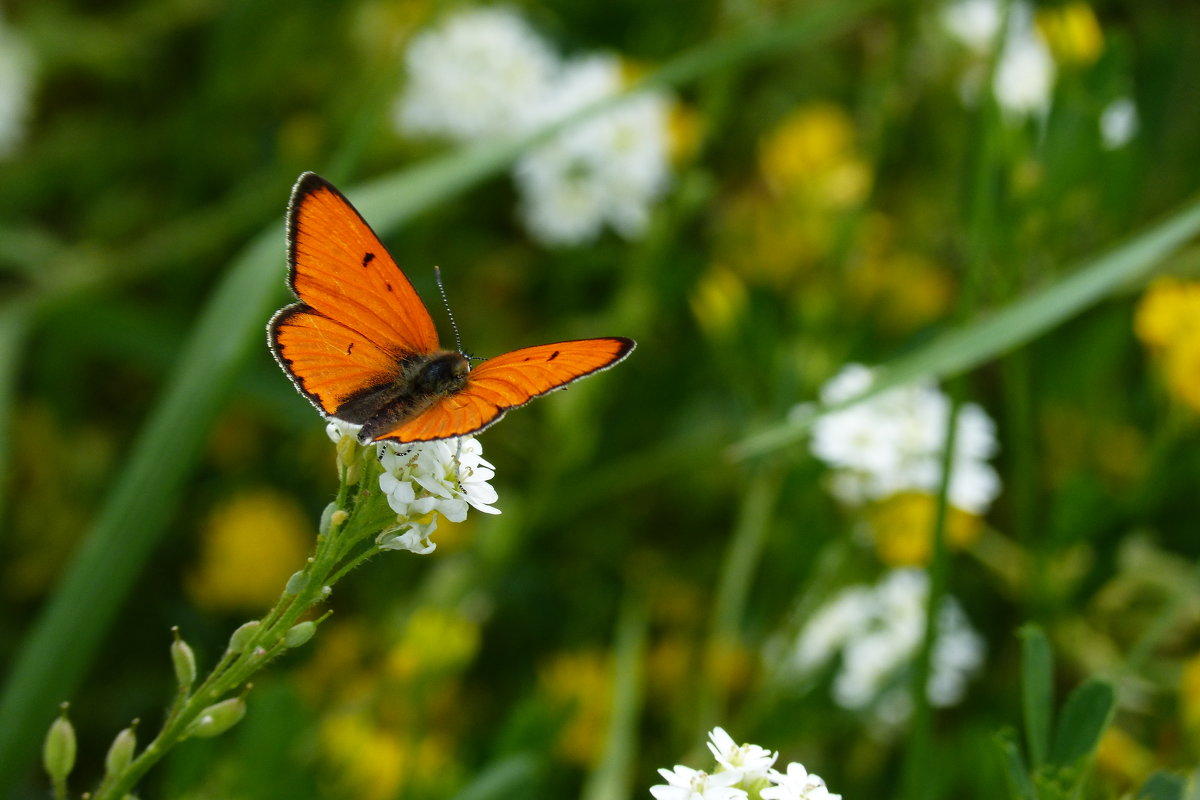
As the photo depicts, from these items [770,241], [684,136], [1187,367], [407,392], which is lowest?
[1187,367]

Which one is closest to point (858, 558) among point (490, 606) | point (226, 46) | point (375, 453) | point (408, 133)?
point (490, 606)

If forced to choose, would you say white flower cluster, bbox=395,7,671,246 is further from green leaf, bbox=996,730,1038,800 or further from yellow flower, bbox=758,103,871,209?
green leaf, bbox=996,730,1038,800

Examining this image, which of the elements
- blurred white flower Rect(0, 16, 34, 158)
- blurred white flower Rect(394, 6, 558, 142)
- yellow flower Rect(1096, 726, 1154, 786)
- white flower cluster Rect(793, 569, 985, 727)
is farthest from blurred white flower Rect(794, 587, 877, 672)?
blurred white flower Rect(0, 16, 34, 158)

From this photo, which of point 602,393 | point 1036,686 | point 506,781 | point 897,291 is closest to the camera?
point 1036,686

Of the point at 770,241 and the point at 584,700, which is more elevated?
the point at 770,241

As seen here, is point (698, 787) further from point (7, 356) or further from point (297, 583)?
point (7, 356)

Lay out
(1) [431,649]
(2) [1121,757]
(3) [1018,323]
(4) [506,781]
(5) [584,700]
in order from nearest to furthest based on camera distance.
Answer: (4) [506,781]
(3) [1018,323]
(1) [431,649]
(2) [1121,757]
(5) [584,700]

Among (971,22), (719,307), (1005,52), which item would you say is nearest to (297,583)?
(719,307)
